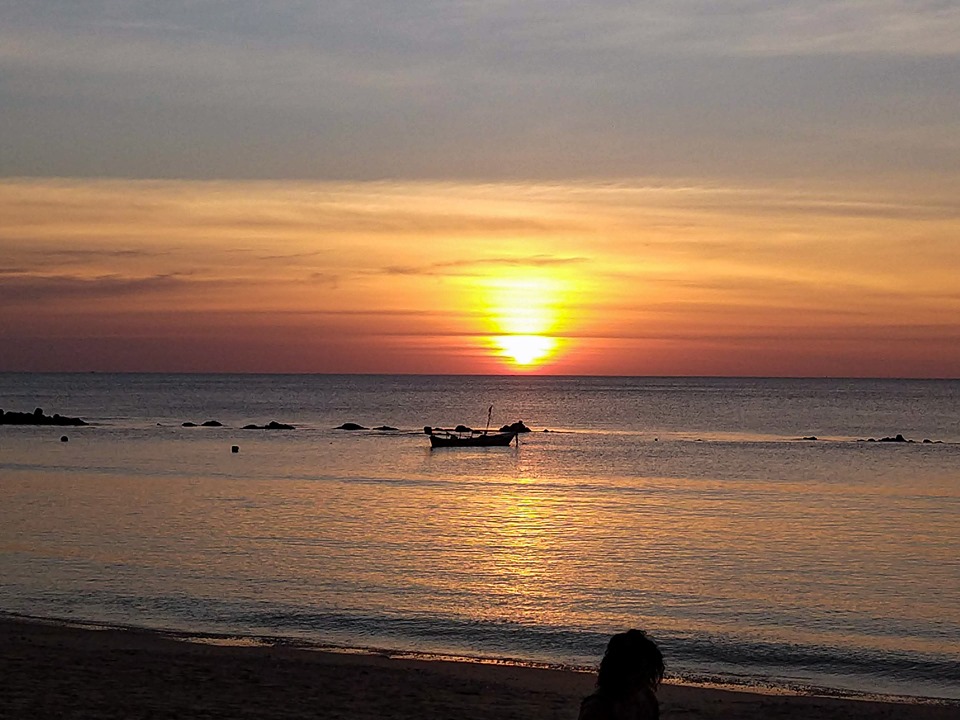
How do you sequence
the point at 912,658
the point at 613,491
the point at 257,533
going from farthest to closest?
the point at 613,491 < the point at 257,533 < the point at 912,658

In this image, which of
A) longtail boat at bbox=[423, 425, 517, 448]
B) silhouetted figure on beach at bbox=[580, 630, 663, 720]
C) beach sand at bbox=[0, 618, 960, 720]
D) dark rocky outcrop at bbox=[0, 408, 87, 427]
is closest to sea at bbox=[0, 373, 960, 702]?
beach sand at bbox=[0, 618, 960, 720]

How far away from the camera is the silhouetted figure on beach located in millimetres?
6777

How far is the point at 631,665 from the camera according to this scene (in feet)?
22.3

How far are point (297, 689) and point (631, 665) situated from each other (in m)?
10.9

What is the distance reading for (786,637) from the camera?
72.2 ft

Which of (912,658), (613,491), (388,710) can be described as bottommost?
(388,710)

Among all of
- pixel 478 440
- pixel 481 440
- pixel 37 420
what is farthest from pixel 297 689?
pixel 37 420

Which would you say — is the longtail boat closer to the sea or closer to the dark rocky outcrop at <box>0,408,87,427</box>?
the sea

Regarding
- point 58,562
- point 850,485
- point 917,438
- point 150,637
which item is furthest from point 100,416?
point 150,637

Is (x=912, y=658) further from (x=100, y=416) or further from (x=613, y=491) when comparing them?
(x=100, y=416)

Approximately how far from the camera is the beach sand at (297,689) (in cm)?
1524

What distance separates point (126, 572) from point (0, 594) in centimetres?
344

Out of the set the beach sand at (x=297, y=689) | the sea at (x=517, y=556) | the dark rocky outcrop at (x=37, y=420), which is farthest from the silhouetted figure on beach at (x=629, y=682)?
the dark rocky outcrop at (x=37, y=420)

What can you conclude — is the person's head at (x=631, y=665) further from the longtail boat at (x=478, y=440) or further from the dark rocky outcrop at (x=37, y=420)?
the dark rocky outcrop at (x=37, y=420)
